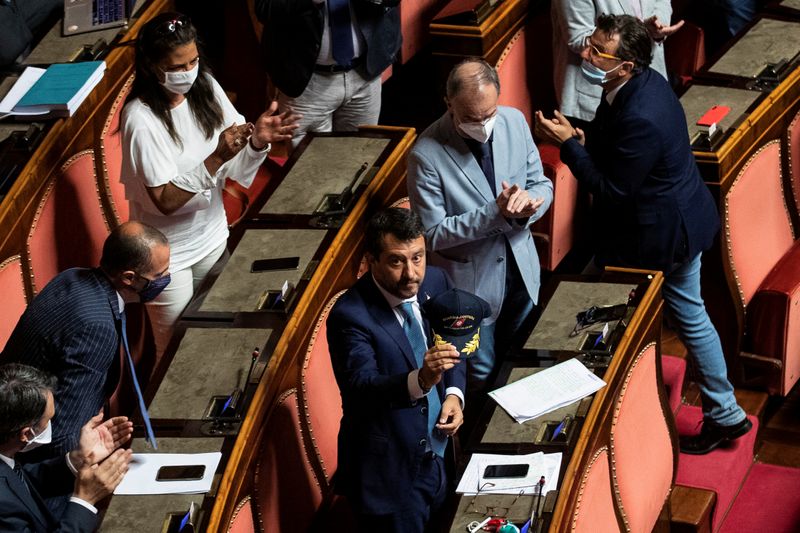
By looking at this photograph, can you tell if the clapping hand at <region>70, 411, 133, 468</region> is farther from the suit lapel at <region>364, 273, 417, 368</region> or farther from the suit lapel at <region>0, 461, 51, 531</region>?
the suit lapel at <region>364, 273, 417, 368</region>

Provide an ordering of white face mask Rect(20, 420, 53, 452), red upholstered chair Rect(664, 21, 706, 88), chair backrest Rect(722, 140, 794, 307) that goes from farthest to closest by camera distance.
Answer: red upholstered chair Rect(664, 21, 706, 88)
chair backrest Rect(722, 140, 794, 307)
white face mask Rect(20, 420, 53, 452)

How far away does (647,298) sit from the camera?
3514mm

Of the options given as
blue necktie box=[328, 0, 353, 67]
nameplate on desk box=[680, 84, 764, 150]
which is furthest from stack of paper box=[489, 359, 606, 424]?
blue necktie box=[328, 0, 353, 67]

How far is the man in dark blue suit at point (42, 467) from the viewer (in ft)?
8.92

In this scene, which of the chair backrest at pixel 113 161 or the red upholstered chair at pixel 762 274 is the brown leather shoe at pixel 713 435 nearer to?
the red upholstered chair at pixel 762 274

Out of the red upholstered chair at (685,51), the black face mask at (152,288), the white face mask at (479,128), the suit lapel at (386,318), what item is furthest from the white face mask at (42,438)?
the red upholstered chair at (685,51)

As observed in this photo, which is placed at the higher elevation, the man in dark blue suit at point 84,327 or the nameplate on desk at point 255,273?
the man in dark blue suit at point 84,327

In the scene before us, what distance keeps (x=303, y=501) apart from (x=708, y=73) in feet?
6.92

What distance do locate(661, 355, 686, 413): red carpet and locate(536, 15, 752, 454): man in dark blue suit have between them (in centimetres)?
10

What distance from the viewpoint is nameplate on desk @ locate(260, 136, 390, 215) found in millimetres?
3789

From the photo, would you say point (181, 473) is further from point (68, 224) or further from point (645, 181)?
point (645, 181)

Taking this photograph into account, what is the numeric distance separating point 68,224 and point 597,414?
5.57 ft

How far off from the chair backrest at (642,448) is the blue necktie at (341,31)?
1.27m

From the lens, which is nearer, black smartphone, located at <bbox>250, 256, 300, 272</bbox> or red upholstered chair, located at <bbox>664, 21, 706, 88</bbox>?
black smartphone, located at <bbox>250, 256, 300, 272</bbox>
